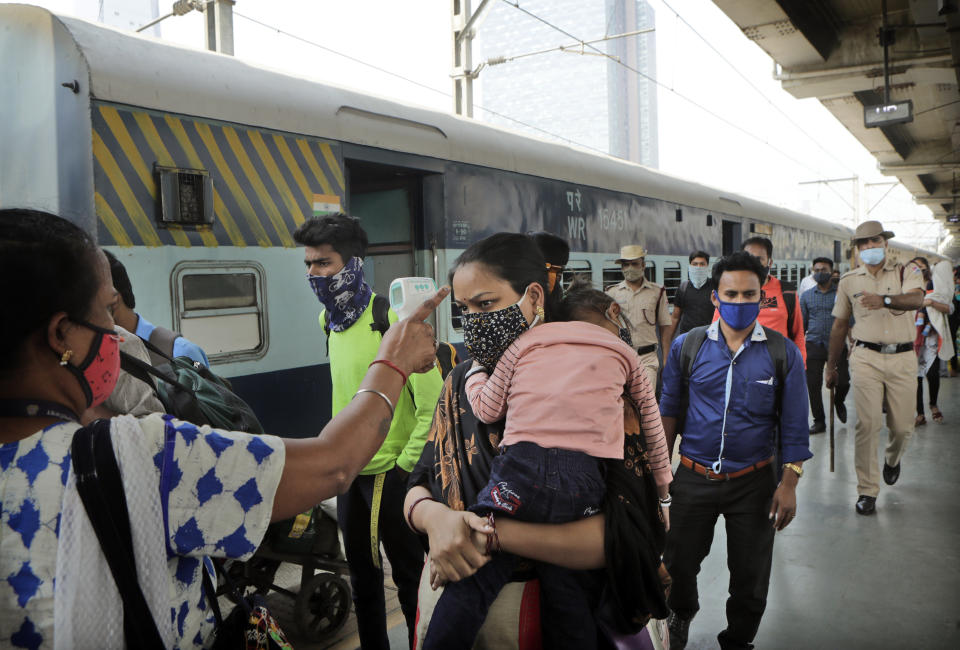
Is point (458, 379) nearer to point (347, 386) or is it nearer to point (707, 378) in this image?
point (347, 386)

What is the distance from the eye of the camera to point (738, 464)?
3.04 m

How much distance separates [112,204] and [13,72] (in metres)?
0.72

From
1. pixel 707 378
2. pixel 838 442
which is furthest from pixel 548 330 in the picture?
pixel 838 442

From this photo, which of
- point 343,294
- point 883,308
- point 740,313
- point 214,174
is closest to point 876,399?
point 883,308

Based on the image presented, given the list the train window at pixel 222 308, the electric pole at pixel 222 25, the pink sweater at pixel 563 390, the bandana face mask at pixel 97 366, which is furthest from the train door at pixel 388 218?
the electric pole at pixel 222 25

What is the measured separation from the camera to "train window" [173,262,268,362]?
3.59 m

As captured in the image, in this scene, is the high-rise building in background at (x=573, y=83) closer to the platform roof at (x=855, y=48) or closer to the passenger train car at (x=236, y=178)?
the platform roof at (x=855, y=48)

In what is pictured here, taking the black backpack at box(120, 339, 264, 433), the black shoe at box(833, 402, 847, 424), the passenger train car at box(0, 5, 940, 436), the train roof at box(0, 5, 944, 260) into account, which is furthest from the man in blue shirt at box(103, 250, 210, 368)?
the black shoe at box(833, 402, 847, 424)

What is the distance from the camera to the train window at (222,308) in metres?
3.59

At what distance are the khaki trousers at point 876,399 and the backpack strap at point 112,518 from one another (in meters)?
5.10

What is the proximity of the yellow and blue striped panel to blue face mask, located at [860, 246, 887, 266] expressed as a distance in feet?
12.8

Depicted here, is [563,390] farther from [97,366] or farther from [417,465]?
[97,366]

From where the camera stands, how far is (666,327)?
6520 millimetres

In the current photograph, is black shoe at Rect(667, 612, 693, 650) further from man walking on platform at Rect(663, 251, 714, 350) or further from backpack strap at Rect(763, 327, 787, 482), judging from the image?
man walking on platform at Rect(663, 251, 714, 350)
